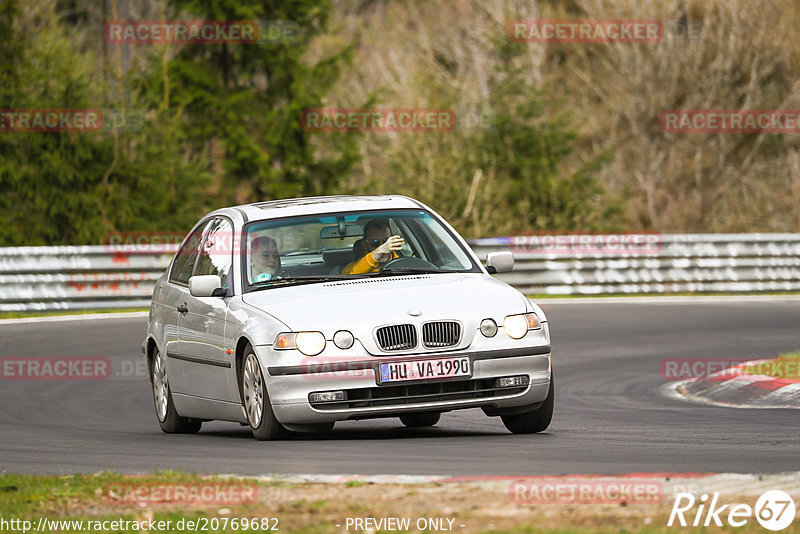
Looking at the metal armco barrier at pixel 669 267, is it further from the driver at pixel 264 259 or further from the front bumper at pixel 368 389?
the front bumper at pixel 368 389

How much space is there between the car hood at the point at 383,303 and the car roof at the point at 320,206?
0.81m

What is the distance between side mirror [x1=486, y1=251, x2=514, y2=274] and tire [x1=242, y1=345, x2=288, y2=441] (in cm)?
193

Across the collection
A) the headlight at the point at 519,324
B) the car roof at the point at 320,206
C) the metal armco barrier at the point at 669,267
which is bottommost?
the metal armco barrier at the point at 669,267

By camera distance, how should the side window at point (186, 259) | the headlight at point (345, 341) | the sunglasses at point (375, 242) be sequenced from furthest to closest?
the side window at point (186, 259) → the sunglasses at point (375, 242) → the headlight at point (345, 341)

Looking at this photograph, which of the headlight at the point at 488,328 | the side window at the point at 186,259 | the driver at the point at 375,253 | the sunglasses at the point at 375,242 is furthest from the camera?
the side window at the point at 186,259

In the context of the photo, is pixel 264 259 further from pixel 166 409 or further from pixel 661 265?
pixel 661 265

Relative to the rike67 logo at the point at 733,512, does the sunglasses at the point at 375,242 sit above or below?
above

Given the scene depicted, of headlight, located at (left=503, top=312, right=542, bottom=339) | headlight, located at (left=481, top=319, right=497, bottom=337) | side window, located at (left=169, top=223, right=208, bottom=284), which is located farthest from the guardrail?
headlight, located at (left=481, top=319, right=497, bottom=337)

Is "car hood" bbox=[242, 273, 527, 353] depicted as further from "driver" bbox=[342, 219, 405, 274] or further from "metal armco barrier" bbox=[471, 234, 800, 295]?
"metal armco barrier" bbox=[471, 234, 800, 295]

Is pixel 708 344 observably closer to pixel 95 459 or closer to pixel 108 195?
pixel 95 459

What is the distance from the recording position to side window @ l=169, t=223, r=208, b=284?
10906 millimetres

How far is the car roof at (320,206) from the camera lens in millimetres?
10156

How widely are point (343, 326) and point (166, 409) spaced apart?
2720mm

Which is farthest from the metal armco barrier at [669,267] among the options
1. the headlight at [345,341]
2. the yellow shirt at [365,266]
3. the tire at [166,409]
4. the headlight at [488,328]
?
the headlight at [345,341]
